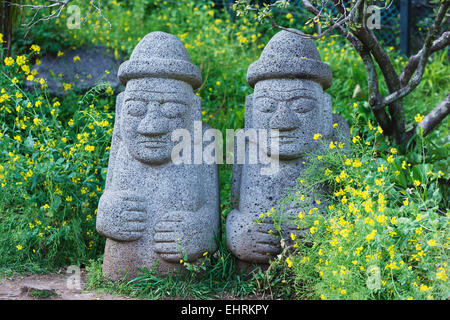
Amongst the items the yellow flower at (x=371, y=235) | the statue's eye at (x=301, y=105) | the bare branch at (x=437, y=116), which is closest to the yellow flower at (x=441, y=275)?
the yellow flower at (x=371, y=235)

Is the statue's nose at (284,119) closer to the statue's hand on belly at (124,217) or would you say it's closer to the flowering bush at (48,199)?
the statue's hand on belly at (124,217)

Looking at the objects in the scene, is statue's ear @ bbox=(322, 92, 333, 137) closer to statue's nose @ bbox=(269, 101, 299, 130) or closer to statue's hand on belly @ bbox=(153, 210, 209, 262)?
statue's nose @ bbox=(269, 101, 299, 130)

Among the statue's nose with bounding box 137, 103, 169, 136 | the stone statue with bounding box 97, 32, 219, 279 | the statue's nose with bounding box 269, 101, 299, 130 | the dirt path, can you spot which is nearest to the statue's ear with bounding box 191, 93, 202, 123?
the stone statue with bounding box 97, 32, 219, 279

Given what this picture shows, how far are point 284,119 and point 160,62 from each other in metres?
0.88

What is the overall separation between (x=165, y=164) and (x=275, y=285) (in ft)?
3.46

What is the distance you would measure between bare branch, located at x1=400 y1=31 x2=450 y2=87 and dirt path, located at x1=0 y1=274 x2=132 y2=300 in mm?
2805

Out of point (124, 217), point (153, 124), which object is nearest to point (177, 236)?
point (124, 217)

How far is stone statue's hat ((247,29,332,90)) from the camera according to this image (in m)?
3.48

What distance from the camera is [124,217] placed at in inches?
135

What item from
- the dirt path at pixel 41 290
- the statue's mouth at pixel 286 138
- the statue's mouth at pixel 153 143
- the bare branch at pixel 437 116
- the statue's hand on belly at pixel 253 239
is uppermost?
the bare branch at pixel 437 116

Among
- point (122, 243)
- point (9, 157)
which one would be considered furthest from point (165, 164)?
point (9, 157)

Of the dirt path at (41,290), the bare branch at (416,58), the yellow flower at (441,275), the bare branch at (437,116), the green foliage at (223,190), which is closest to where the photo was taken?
the yellow flower at (441,275)

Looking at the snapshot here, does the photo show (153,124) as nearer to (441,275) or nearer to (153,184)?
(153,184)

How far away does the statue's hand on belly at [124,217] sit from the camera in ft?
11.2
